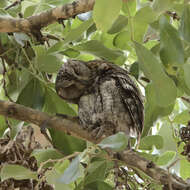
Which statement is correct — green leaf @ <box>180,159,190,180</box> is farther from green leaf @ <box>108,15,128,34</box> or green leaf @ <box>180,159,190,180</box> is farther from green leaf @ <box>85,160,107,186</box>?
green leaf @ <box>108,15,128,34</box>

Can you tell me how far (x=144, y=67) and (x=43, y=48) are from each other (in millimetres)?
473

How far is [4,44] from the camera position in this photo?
1303mm

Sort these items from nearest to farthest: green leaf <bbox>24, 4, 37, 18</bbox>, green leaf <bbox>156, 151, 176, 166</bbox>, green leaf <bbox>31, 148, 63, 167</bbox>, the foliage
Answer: the foliage < green leaf <bbox>31, 148, 63, 167</bbox> < green leaf <bbox>156, 151, 176, 166</bbox> < green leaf <bbox>24, 4, 37, 18</bbox>

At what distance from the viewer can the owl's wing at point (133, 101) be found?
1.29 m

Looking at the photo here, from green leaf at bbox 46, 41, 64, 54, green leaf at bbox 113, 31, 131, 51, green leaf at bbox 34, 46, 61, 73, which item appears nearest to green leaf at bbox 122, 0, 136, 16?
green leaf at bbox 113, 31, 131, 51

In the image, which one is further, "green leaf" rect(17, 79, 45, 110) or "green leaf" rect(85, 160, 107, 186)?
"green leaf" rect(17, 79, 45, 110)

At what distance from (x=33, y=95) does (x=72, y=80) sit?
18 cm

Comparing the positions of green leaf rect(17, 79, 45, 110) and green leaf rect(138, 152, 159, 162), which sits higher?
green leaf rect(17, 79, 45, 110)

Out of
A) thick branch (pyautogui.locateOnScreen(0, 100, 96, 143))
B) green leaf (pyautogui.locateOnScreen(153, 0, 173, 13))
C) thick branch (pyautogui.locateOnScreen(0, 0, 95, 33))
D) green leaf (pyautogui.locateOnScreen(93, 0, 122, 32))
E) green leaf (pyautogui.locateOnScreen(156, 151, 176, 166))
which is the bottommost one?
green leaf (pyautogui.locateOnScreen(156, 151, 176, 166))

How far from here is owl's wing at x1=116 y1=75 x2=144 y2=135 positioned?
50.6 inches

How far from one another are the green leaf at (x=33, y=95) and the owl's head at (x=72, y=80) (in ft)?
0.17

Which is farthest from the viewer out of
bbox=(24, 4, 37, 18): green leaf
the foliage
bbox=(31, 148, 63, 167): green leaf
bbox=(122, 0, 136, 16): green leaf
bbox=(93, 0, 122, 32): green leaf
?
bbox=(24, 4, 37, 18): green leaf

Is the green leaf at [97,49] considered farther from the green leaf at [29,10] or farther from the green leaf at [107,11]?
the green leaf at [107,11]

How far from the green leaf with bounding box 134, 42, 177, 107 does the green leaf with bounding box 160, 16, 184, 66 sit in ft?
0.09
